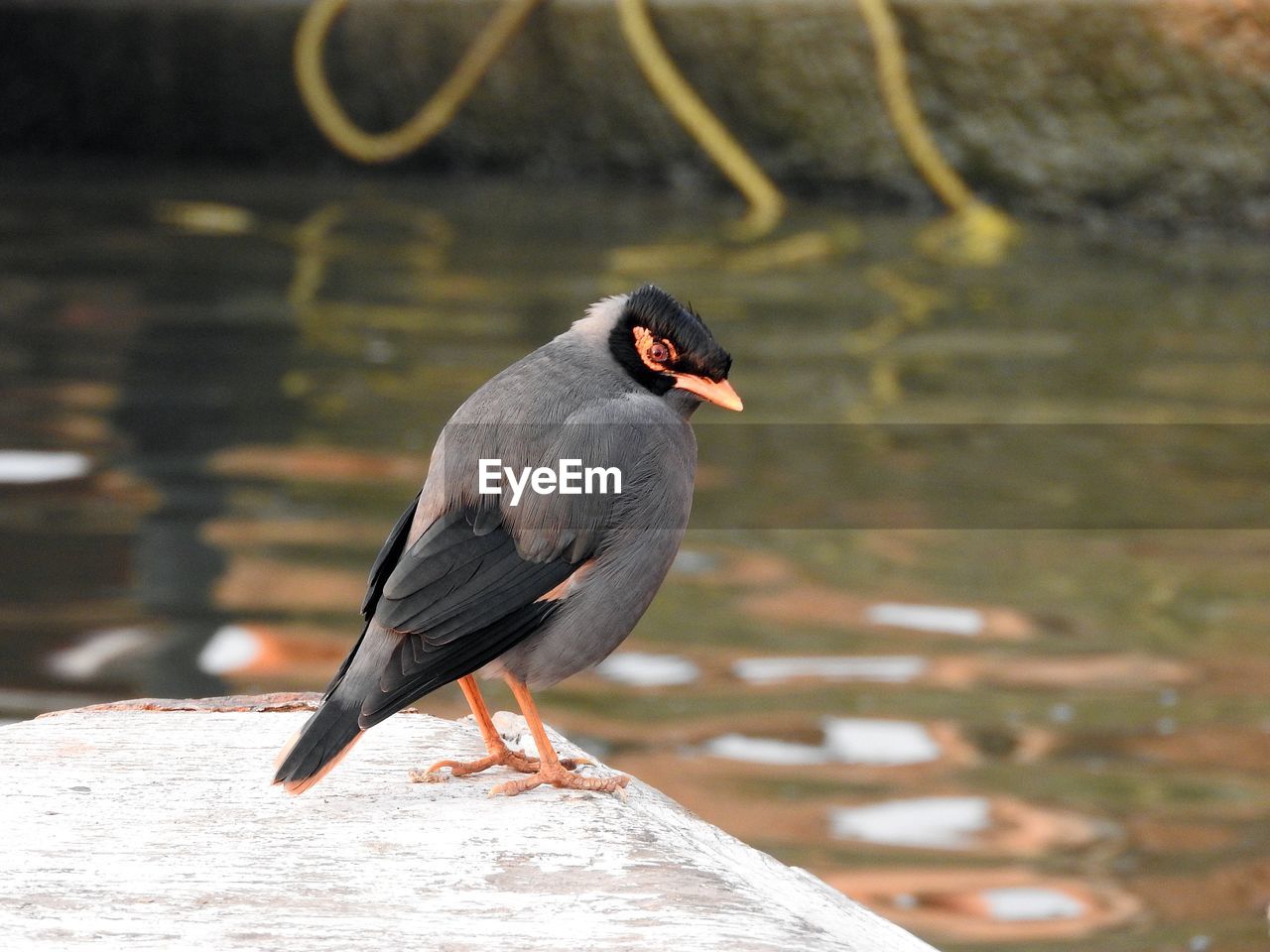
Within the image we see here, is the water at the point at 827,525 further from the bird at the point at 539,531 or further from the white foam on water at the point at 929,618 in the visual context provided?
the bird at the point at 539,531

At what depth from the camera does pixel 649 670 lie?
278cm

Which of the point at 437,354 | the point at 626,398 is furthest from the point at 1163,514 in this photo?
the point at 626,398

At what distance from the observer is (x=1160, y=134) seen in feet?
18.6

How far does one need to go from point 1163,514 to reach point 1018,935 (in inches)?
60.1

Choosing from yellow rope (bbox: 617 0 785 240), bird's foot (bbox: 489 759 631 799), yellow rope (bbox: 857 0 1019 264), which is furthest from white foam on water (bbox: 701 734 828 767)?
yellow rope (bbox: 617 0 785 240)

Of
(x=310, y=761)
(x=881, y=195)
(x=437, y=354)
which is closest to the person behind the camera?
(x=310, y=761)

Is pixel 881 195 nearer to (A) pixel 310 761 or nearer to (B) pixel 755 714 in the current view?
(B) pixel 755 714

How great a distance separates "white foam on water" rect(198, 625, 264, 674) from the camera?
9.03ft

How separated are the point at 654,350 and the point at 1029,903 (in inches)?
39.6

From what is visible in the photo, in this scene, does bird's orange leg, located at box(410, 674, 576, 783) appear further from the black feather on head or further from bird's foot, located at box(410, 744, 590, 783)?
the black feather on head

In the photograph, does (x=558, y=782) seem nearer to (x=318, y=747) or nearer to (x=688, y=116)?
(x=318, y=747)

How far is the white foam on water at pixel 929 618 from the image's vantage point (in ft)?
9.52

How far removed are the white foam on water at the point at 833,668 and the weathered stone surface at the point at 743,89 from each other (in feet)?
11.0

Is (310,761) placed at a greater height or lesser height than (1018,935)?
greater
